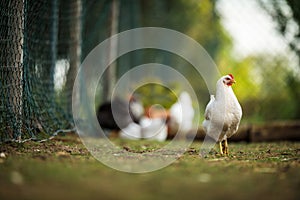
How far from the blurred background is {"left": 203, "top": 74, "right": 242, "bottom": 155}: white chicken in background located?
4.68 feet

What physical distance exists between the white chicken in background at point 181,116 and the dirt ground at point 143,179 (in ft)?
15.8

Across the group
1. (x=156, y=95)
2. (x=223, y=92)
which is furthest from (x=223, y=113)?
(x=156, y=95)

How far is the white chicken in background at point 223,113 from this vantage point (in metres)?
3.66

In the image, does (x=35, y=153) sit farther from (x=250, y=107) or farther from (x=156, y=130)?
(x=250, y=107)

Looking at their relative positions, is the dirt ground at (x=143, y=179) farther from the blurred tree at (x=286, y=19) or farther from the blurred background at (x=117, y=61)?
the blurred tree at (x=286, y=19)

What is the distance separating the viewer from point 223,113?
3658 mm

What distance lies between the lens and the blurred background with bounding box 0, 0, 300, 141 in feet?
12.2

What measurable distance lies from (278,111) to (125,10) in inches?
140

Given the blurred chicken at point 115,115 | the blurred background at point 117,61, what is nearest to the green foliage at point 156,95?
the blurred background at point 117,61

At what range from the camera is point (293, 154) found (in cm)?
383

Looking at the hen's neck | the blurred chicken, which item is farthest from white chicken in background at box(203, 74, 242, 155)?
the blurred chicken

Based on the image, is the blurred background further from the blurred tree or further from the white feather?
the white feather

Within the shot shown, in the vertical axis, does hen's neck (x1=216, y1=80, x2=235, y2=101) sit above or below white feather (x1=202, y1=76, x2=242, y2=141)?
above

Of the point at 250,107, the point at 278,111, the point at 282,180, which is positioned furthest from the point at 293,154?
the point at 250,107
